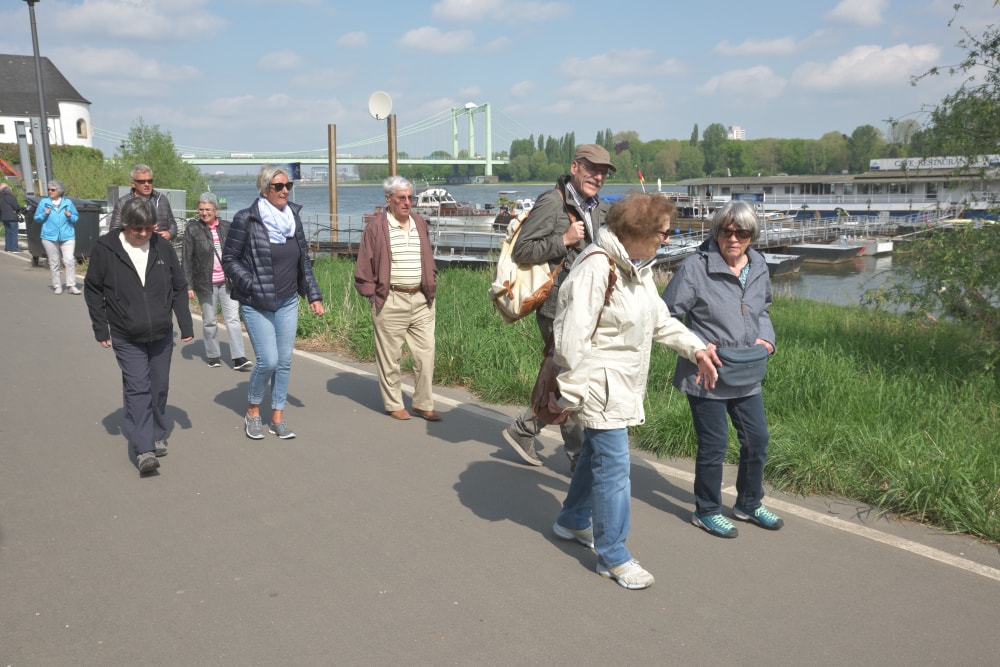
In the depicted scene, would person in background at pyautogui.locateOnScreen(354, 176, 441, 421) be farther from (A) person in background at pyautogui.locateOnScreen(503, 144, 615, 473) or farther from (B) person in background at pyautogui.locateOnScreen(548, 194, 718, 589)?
(B) person in background at pyautogui.locateOnScreen(548, 194, 718, 589)

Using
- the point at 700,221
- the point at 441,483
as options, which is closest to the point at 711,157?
the point at 700,221

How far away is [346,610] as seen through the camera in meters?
3.49

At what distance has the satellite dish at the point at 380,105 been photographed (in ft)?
50.9

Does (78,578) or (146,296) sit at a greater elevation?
(146,296)

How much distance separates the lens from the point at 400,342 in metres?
6.62

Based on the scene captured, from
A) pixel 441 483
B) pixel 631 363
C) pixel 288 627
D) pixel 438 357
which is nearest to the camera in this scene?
pixel 288 627

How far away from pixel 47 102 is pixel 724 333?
4213 inches

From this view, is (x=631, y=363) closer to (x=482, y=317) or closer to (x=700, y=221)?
(x=482, y=317)

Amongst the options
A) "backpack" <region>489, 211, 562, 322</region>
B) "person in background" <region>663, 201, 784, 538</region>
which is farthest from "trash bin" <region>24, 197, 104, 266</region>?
"person in background" <region>663, 201, 784, 538</region>

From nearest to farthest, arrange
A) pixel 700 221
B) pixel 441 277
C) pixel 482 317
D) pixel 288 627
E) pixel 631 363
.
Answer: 1. pixel 288 627
2. pixel 631 363
3. pixel 482 317
4. pixel 441 277
5. pixel 700 221

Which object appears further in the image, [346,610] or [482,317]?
[482,317]

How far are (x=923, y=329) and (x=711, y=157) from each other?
126216 millimetres

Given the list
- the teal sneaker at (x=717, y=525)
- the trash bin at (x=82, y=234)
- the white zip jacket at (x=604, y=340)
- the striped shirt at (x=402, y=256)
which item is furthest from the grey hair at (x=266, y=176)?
the trash bin at (x=82, y=234)

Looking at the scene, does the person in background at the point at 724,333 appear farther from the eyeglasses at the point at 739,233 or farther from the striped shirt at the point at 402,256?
the striped shirt at the point at 402,256
